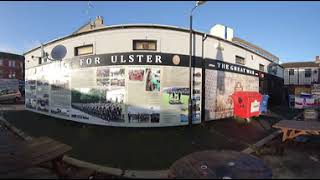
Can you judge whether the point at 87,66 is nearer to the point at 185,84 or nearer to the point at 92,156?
the point at 185,84

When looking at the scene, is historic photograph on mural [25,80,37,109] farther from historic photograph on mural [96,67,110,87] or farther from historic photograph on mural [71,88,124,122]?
historic photograph on mural [96,67,110,87]

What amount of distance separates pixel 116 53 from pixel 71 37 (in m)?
3.37

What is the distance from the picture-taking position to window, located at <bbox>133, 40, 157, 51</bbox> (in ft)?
34.4

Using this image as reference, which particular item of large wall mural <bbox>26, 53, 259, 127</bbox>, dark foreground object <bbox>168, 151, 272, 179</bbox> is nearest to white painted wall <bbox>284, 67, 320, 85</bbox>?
large wall mural <bbox>26, 53, 259, 127</bbox>

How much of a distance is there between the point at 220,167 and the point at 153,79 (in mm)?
6651

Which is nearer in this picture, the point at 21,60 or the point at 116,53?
the point at 116,53

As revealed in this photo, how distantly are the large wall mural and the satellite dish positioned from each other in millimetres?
751

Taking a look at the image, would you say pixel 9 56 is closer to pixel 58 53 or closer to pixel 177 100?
pixel 58 53

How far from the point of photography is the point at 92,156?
631 cm

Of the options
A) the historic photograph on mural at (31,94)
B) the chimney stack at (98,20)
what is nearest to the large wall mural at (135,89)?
the chimney stack at (98,20)

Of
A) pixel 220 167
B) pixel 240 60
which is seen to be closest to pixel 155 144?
pixel 220 167

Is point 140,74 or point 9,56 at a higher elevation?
point 9,56

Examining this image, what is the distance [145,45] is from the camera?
10531mm

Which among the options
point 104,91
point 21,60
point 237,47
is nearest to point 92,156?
point 104,91
